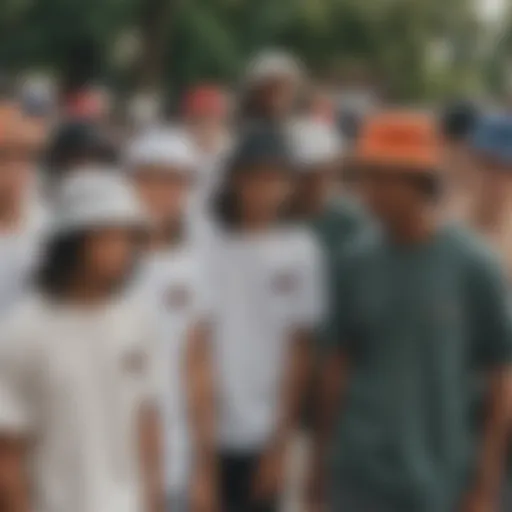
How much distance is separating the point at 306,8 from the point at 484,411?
17.6 m

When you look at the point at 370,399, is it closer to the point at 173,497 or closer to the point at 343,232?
the point at 173,497

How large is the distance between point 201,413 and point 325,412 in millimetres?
373

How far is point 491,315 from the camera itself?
133 inches

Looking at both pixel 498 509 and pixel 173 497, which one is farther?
pixel 498 509

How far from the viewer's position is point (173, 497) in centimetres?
372

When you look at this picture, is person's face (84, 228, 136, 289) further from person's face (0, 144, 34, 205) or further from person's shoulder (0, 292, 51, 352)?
person's face (0, 144, 34, 205)

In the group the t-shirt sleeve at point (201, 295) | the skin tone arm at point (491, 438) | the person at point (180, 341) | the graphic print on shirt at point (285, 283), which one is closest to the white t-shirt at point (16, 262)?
the person at point (180, 341)

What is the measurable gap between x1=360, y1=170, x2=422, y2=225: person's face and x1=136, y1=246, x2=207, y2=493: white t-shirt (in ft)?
1.88

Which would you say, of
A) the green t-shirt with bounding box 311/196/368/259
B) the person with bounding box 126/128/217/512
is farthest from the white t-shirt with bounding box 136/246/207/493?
the green t-shirt with bounding box 311/196/368/259

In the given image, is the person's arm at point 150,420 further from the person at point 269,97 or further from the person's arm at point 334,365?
the person at point 269,97

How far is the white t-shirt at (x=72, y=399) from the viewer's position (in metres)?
2.92

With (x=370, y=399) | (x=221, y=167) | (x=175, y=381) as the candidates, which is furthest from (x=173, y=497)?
(x=221, y=167)

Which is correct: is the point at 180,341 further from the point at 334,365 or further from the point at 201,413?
the point at 334,365

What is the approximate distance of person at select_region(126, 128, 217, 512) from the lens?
3605 mm
